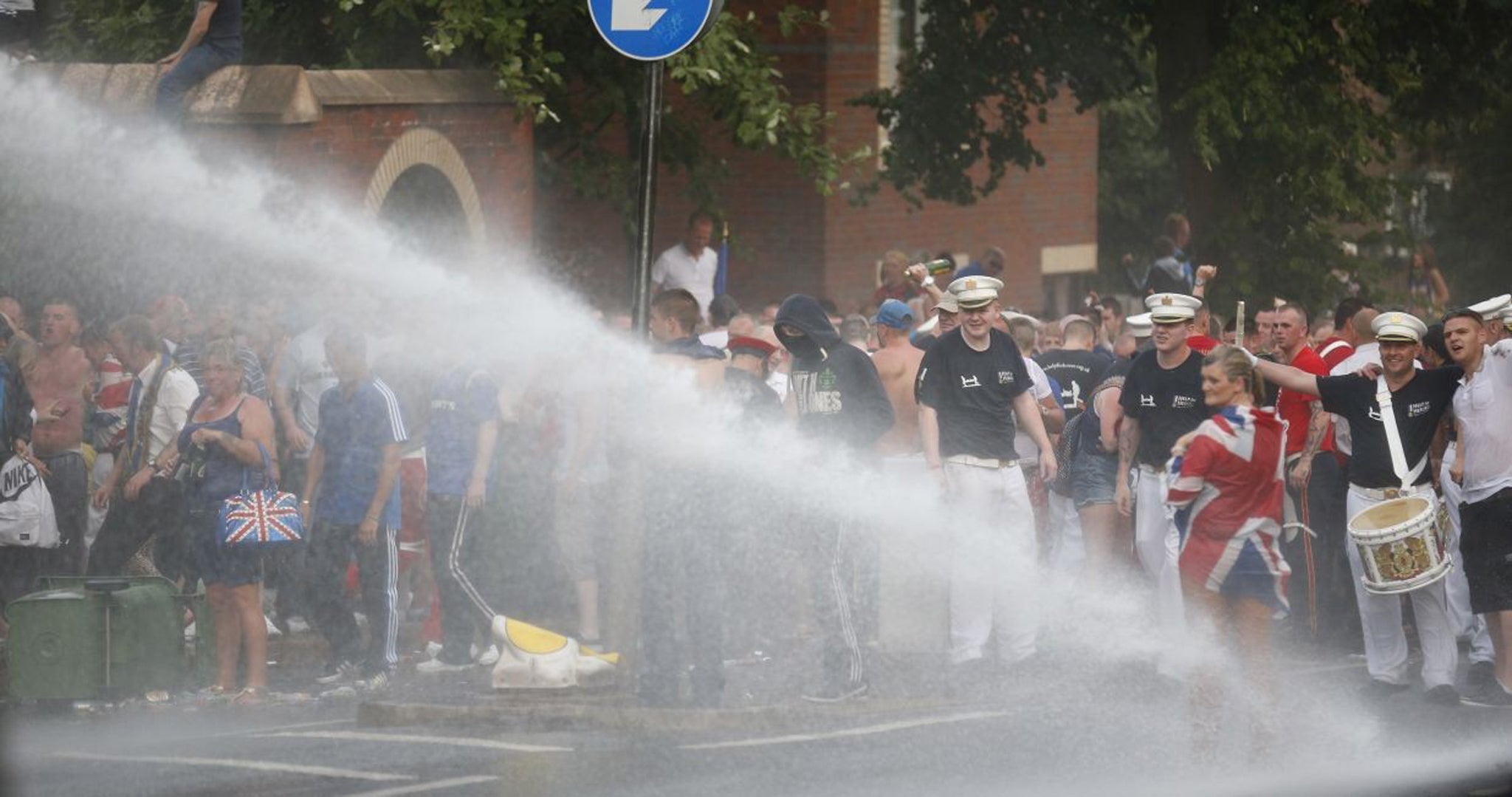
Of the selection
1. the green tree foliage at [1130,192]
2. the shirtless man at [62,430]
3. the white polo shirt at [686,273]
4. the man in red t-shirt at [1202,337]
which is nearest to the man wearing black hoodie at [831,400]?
the man in red t-shirt at [1202,337]

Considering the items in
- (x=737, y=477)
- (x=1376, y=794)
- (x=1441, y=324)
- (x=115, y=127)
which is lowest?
(x=1376, y=794)

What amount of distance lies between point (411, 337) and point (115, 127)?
7.32 feet

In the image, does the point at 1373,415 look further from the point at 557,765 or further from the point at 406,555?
the point at 406,555

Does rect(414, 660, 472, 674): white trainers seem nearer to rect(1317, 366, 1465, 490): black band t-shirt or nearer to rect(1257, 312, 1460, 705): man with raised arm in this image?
rect(1257, 312, 1460, 705): man with raised arm

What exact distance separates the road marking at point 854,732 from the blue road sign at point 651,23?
3.02m

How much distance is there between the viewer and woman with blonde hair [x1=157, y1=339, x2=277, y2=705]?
37.0 ft

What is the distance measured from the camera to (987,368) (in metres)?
11.7

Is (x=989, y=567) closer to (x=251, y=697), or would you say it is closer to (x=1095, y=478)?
(x=1095, y=478)

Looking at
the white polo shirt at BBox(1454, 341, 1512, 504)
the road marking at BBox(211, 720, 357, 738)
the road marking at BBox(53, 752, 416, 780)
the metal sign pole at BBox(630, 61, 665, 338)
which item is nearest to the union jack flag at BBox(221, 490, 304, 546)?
the road marking at BBox(211, 720, 357, 738)

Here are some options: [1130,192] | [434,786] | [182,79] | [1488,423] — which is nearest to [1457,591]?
[1488,423]

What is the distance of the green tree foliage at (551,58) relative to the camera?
15703 mm

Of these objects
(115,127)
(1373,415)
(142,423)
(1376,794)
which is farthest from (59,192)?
(1376,794)

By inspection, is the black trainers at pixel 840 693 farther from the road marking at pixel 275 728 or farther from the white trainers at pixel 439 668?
the white trainers at pixel 439 668

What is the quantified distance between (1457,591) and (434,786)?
5.85 m
